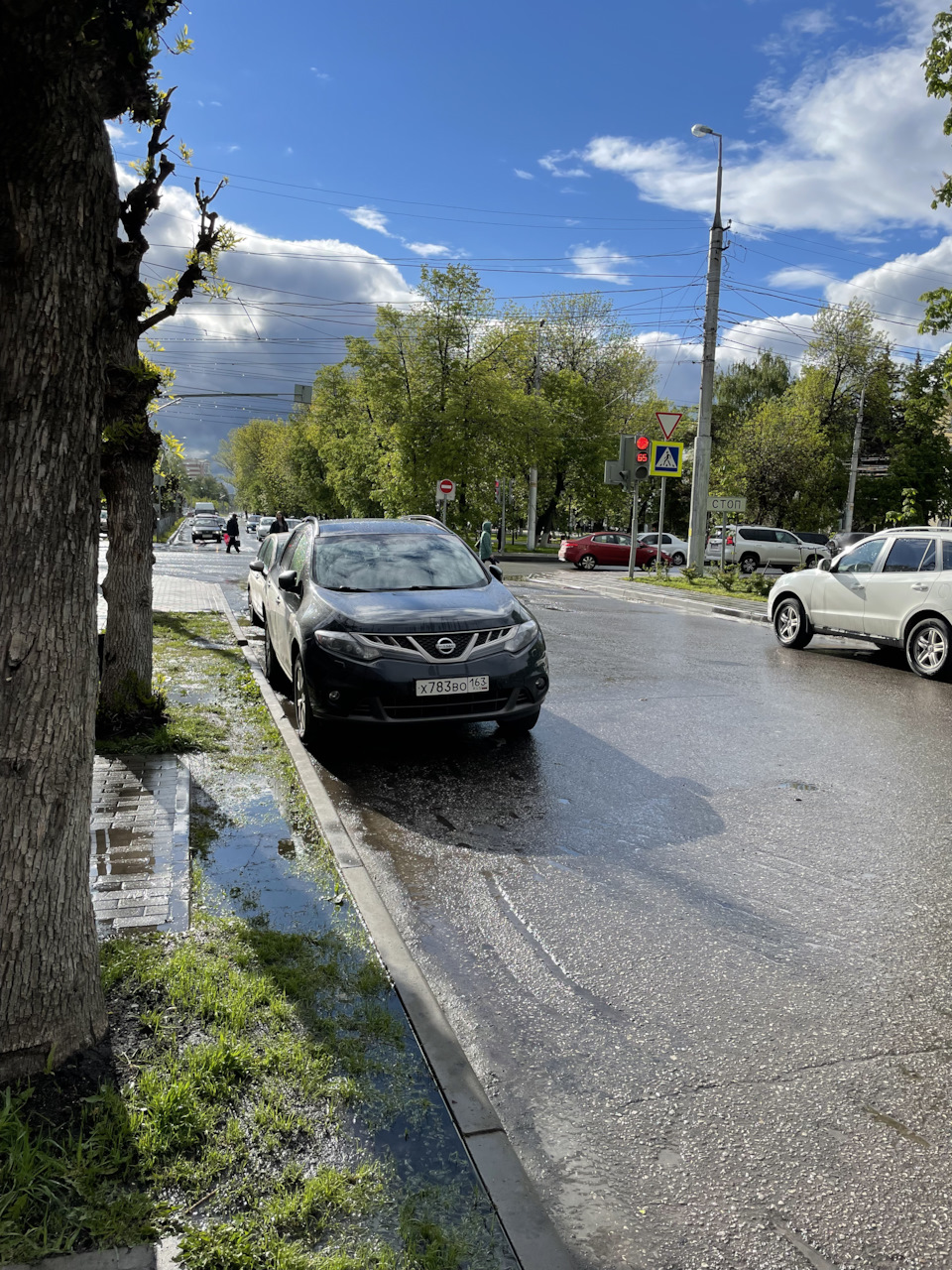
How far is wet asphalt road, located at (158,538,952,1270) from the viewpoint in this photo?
2559 mm

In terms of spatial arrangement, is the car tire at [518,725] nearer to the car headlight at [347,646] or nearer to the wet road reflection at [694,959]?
the wet road reflection at [694,959]

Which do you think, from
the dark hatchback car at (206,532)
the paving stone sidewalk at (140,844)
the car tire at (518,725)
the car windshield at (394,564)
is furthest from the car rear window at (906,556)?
the dark hatchback car at (206,532)

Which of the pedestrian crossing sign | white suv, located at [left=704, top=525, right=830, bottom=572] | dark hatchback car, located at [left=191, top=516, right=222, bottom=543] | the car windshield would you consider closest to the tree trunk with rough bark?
the car windshield

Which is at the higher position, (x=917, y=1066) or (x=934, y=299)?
(x=934, y=299)

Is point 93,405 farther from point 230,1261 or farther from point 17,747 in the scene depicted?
point 230,1261

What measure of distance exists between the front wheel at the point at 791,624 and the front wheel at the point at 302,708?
837cm

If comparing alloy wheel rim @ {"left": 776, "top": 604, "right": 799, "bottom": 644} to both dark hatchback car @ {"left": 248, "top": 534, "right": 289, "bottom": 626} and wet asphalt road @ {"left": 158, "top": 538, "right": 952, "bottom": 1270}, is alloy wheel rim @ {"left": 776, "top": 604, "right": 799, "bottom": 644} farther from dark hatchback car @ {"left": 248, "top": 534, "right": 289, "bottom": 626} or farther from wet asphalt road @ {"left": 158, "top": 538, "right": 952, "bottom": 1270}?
dark hatchback car @ {"left": 248, "top": 534, "right": 289, "bottom": 626}

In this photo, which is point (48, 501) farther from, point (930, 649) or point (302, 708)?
point (930, 649)

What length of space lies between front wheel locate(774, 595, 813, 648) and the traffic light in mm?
10723

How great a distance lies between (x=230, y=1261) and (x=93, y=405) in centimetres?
222

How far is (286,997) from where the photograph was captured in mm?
3402

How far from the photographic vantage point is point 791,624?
1367 cm

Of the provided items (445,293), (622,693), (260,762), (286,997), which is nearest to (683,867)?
(286,997)

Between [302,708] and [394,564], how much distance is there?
4.77 feet
